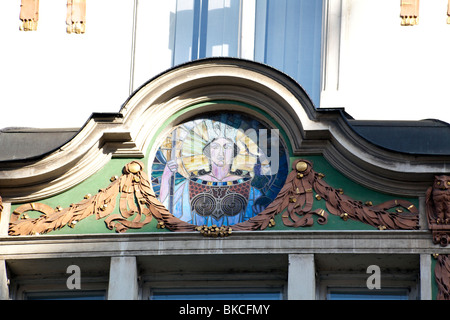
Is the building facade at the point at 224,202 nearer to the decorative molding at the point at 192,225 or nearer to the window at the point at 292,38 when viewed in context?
the decorative molding at the point at 192,225

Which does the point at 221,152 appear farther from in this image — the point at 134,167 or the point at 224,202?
the point at 134,167

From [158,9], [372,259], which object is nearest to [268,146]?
[372,259]

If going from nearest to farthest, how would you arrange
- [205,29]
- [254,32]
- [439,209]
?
1. [439,209]
2. [254,32]
3. [205,29]

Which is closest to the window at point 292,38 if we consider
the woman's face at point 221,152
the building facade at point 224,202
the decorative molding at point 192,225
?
the building facade at point 224,202

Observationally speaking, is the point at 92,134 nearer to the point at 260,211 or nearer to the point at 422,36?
the point at 260,211

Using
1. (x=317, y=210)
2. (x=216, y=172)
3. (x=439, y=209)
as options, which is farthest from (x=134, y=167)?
(x=439, y=209)

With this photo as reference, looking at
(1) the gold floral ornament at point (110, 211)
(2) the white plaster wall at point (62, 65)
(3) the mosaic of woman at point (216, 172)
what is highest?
(2) the white plaster wall at point (62, 65)

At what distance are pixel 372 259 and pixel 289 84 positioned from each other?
2.11m

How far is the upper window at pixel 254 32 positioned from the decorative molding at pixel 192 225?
2.41 metres

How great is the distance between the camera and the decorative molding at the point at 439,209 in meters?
17.3

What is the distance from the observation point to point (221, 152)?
1831 cm

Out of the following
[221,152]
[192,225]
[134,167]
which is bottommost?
[192,225]

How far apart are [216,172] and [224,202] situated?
403 millimetres

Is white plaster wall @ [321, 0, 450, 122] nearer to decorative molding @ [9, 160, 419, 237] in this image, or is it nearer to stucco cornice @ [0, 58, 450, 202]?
stucco cornice @ [0, 58, 450, 202]
